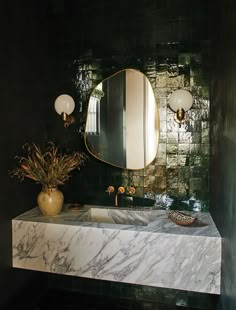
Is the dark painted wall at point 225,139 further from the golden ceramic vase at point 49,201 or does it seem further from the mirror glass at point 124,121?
the golden ceramic vase at point 49,201

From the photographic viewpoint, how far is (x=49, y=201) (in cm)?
229

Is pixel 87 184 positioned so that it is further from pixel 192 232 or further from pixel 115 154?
pixel 192 232

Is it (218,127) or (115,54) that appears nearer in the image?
(218,127)

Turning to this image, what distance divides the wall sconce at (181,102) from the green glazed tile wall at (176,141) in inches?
5.7

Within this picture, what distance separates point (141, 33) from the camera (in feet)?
8.01

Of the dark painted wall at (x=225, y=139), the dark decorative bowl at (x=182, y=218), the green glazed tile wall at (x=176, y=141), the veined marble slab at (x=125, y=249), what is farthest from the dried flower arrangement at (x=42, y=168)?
the dark painted wall at (x=225, y=139)

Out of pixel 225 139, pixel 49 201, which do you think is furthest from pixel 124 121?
pixel 225 139

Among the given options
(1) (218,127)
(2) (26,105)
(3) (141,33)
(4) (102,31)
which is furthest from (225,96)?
(2) (26,105)

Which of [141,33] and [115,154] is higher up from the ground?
[141,33]

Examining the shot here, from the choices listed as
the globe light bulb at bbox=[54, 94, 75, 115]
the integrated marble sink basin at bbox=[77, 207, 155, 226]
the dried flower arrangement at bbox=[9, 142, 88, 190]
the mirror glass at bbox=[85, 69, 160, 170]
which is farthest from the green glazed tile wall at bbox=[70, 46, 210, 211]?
the dried flower arrangement at bbox=[9, 142, 88, 190]

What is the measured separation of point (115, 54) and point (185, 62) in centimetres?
57

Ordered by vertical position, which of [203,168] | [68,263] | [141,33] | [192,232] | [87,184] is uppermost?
[141,33]

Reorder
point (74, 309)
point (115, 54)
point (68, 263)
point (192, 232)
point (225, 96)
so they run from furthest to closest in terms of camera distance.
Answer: point (115, 54) < point (74, 309) < point (68, 263) < point (192, 232) < point (225, 96)

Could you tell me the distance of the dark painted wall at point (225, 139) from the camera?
1497 millimetres
